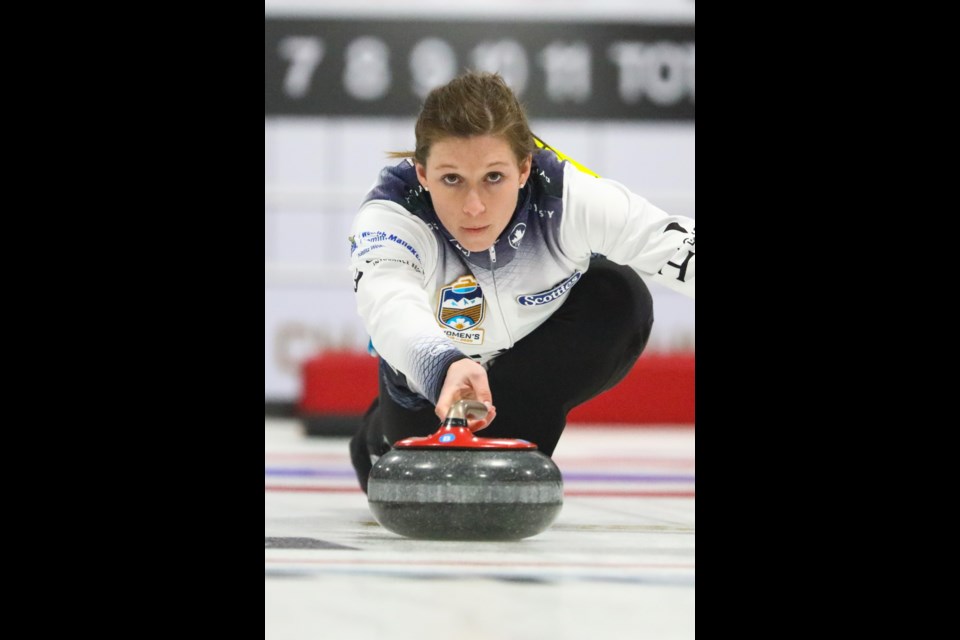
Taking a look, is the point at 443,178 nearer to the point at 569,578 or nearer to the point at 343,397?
the point at 569,578

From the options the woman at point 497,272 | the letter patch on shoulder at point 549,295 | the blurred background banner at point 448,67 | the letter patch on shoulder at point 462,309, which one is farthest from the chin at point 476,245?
the blurred background banner at point 448,67

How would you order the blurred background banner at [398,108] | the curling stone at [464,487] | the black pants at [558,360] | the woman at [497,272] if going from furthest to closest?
the blurred background banner at [398,108], the black pants at [558,360], the woman at [497,272], the curling stone at [464,487]

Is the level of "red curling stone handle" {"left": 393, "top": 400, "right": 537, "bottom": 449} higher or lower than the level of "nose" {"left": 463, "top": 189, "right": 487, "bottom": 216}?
lower

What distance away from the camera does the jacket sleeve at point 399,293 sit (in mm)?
2477

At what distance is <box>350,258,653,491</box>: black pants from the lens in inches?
131

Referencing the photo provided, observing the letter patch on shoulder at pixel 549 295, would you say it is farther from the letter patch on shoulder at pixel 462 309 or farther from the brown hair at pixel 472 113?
the brown hair at pixel 472 113

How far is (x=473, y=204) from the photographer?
2.67 metres

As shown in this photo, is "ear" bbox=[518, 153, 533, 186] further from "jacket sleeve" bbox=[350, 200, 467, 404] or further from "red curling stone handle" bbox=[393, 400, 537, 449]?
"red curling stone handle" bbox=[393, 400, 537, 449]

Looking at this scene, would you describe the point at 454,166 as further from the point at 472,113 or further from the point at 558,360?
the point at 558,360

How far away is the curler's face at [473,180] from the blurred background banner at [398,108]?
438 centimetres

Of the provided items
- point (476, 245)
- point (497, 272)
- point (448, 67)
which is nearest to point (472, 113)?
point (476, 245)

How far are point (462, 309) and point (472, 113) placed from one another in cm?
74

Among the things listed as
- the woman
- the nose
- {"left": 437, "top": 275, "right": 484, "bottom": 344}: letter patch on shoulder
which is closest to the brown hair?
the woman
